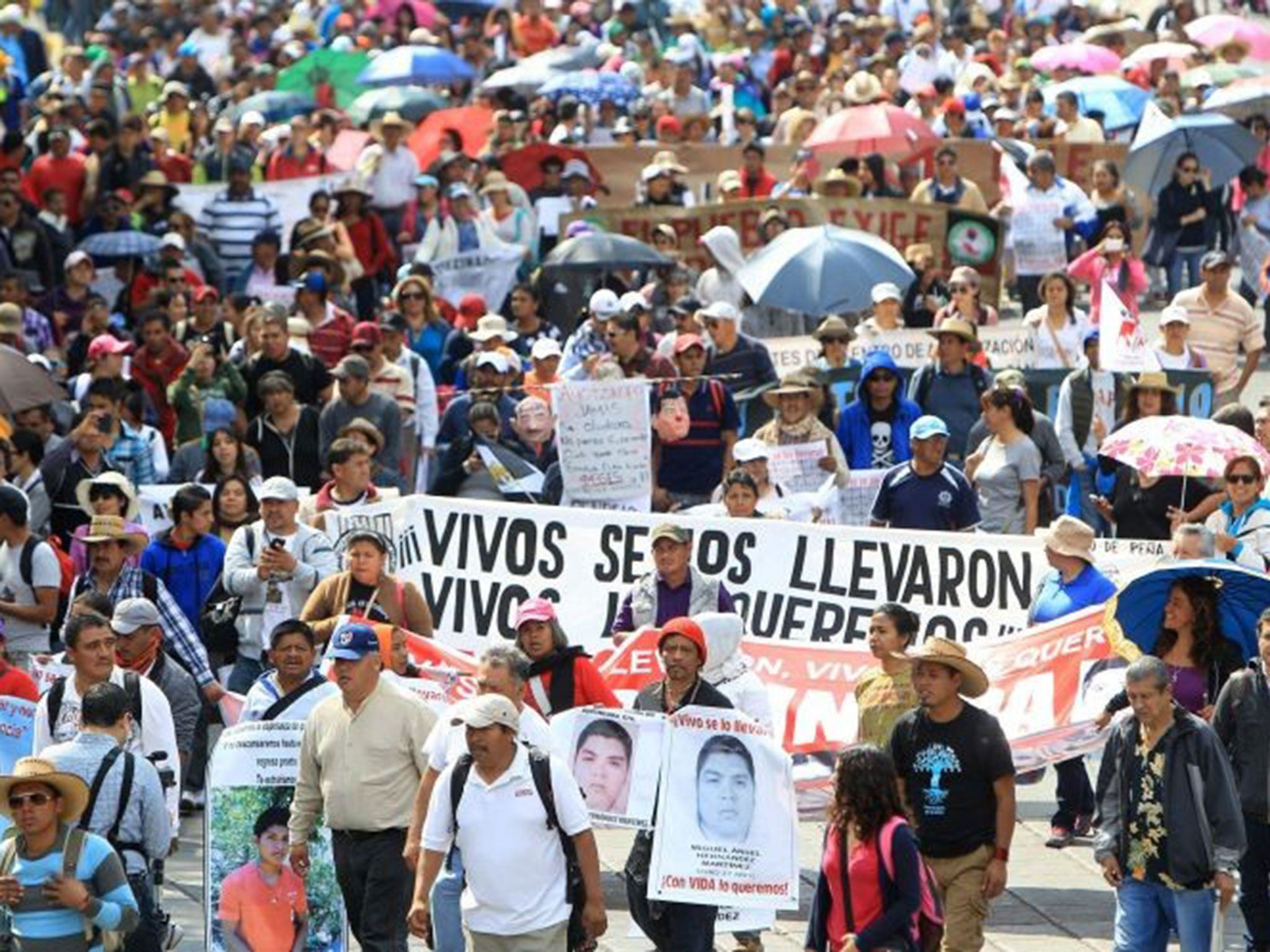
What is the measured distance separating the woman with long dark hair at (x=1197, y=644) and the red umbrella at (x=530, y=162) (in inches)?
631

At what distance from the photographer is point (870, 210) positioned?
27.4 m

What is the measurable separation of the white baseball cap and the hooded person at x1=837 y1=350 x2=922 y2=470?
2.87 m

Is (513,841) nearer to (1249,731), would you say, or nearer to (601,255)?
(1249,731)

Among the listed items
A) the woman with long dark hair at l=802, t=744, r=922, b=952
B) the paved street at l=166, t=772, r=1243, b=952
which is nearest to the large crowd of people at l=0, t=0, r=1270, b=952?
the woman with long dark hair at l=802, t=744, r=922, b=952

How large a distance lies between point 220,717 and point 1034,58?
2118 cm

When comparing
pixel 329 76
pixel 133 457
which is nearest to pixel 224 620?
pixel 133 457

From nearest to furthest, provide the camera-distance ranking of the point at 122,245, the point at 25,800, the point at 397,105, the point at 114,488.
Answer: the point at 25,800
the point at 114,488
the point at 122,245
the point at 397,105

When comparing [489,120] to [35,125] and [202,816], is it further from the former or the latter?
[202,816]

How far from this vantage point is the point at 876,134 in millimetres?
29781

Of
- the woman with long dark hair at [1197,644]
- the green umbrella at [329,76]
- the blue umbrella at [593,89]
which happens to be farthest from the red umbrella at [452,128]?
the woman with long dark hair at [1197,644]

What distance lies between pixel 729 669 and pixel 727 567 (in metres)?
2.60

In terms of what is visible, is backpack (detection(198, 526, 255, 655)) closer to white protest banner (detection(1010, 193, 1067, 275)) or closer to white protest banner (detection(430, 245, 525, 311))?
white protest banner (detection(430, 245, 525, 311))

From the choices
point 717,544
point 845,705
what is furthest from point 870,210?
point 845,705

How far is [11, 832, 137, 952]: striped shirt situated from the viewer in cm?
1197
